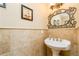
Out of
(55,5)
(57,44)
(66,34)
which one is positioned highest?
(55,5)

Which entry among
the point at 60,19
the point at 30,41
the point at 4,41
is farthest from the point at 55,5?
the point at 4,41

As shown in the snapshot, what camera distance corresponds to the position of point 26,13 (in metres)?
1.61

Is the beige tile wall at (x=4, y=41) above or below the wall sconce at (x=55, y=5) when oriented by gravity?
below

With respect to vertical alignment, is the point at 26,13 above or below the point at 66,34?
above

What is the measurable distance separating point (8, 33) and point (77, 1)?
2.54 ft

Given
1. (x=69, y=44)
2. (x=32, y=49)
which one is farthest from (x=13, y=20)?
(x=69, y=44)

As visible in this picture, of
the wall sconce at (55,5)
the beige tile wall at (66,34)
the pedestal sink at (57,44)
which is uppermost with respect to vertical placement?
the wall sconce at (55,5)

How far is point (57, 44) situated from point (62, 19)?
0.26 m

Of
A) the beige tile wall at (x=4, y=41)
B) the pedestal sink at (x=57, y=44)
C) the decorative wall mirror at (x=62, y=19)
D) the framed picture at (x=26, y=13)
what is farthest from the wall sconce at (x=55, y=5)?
the beige tile wall at (x=4, y=41)

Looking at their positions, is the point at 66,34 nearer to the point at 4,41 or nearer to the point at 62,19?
the point at 62,19

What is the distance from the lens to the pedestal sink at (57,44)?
155 cm

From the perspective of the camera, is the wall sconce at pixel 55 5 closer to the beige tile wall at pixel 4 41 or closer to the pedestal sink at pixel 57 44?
the pedestal sink at pixel 57 44

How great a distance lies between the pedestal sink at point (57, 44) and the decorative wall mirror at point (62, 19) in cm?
14

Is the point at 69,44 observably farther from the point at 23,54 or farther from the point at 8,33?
the point at 8,33
